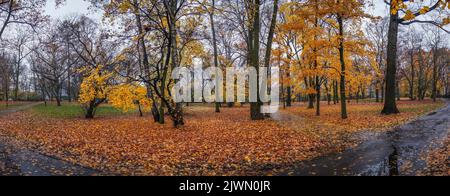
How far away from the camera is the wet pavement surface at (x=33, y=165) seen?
7.10m

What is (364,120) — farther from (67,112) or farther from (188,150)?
(67,112)

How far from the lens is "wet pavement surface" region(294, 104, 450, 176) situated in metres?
6.86

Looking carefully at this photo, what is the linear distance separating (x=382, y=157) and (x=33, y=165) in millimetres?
9322

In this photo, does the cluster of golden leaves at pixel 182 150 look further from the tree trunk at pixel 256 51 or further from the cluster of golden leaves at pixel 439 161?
the tree trunk at pixel 256 51

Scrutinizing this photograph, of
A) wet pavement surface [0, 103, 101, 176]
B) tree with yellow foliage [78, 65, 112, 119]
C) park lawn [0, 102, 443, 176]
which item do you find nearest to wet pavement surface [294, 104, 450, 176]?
park lawn [0, 102, 443, 176]

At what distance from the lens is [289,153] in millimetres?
9078

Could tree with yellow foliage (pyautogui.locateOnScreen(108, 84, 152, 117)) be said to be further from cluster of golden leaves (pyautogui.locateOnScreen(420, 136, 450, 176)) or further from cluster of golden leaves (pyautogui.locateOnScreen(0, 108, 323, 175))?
cluster of golden leaves (pyautogui.locateOnScreen(420, 136, 450, 176))

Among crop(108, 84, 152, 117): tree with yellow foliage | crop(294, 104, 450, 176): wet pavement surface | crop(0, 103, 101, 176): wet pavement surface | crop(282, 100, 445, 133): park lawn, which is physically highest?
crop(108, 84, 152, 117): tree with yellow foliage

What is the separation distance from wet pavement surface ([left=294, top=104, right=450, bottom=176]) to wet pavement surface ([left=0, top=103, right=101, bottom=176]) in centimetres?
546

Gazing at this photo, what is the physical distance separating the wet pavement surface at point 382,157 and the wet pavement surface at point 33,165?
546 centimetres

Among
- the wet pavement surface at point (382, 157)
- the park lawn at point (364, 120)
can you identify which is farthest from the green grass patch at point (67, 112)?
the wet pavement surface at point (382, 157)

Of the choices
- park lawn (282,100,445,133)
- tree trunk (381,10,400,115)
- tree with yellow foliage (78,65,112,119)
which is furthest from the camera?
tree with yellow foliage (78,65,112,119)
